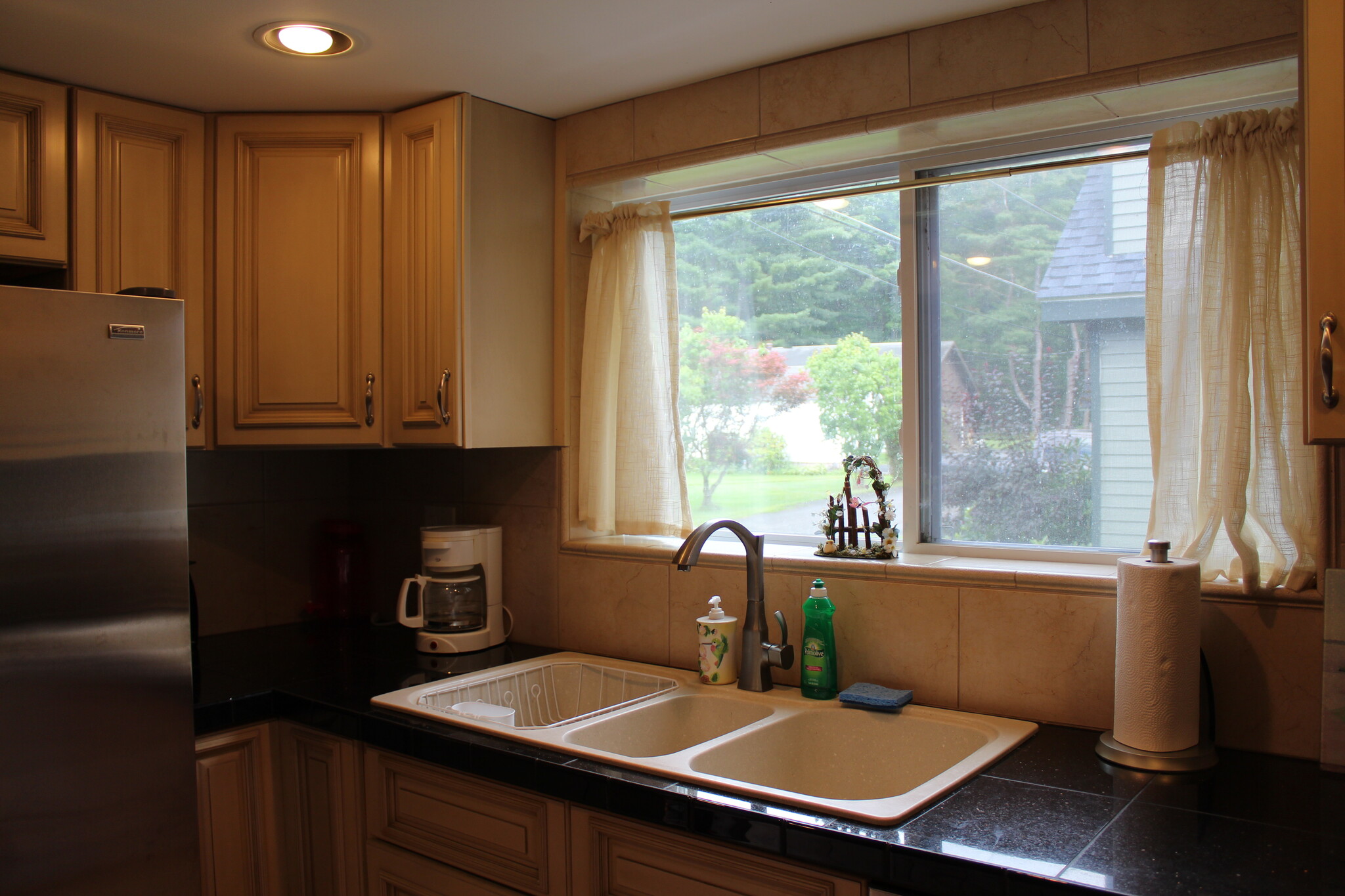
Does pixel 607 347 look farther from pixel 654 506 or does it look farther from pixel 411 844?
pixel 411 844

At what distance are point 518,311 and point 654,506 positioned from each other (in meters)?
0.57

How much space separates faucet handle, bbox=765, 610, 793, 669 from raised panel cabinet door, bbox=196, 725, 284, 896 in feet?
3.59

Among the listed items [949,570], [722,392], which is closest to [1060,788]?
[949,570]

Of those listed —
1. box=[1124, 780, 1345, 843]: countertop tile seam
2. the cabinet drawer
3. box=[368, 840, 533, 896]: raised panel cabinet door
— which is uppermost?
box=[1124, 780, 1345, 843]: countertop tile seam

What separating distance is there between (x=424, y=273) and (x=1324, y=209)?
1.70m

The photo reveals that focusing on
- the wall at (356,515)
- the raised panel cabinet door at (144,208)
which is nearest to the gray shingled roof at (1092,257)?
the wall at (356,515)

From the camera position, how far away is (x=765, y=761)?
1.65 metres

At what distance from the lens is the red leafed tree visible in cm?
223

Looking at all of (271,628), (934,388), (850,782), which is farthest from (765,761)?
(271,628)

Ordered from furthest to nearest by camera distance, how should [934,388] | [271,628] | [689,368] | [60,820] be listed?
[271,628]
[689,368]
[934,388]
[60,820]

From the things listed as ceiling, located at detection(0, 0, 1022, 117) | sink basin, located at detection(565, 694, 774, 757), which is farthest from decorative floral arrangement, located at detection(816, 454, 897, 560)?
ceiling, located at detection(0, 0, 1022, 117)

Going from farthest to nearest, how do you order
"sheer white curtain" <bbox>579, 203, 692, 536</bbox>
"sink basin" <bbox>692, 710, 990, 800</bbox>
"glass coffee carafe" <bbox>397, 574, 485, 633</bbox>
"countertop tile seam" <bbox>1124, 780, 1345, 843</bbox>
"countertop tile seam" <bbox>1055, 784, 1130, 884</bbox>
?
1. "glass coffee carafe" <bbox>397, 574, 485, 633</bbox>
2. "sheer white curtain" <bbox>579, 203, 692, 536</bbox>
3. "sink basin" <bbox>692, 710, 990, 800</bbox>
4. "countertop tile seam" <bbox>1124, 780, 1345, 843</bbox>
5. "countertop tile seam" <bbox>1055, 784, 1130, 884</bbox>

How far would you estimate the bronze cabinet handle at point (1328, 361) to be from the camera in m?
1.11

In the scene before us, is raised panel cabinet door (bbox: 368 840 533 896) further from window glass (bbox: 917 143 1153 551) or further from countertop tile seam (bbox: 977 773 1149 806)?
window glass (bbox: 917 143 1153 551)
